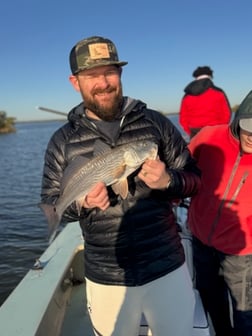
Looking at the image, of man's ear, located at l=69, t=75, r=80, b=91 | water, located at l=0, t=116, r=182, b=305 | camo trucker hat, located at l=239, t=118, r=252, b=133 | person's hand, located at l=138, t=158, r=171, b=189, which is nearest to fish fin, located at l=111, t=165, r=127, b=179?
person's hand, located at l=138, t=158, r=171, b=189

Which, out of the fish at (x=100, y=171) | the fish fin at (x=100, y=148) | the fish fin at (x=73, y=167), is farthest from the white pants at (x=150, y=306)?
the fish fin at (x=100, y=148)

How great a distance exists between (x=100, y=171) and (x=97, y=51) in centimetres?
84

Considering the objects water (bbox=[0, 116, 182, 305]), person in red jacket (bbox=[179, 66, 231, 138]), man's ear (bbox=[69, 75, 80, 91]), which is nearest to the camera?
man's ear (bbox=[69, 75, 80, 91])

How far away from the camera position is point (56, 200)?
8.54 ft

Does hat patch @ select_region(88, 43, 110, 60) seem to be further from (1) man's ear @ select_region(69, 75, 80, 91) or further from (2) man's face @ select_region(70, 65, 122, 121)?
(1) man's ear @ select_region(69, 75, 80, 91)

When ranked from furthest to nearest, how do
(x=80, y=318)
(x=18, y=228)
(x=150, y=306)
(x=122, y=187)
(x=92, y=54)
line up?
1. (x=18, y=228)
2. (x=80, y=318)
3. (x=150, y=306)
4. (x=92, y=54)
5. (x=122, y=187)

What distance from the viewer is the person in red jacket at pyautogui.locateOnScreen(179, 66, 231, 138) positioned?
18.3 feet

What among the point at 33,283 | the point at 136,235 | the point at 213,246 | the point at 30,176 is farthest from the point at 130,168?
the point at 30,176

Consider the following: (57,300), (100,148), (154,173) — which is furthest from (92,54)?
(57,300)

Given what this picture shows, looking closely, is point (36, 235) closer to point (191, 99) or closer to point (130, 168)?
point (191, 99)

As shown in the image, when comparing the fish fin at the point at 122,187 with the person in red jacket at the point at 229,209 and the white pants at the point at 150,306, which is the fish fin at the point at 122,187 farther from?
the person in red jacket at the point at 229,209

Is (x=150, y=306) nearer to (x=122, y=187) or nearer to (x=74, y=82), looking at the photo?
(x=122, y=187)

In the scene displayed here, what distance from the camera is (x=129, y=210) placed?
2.56m

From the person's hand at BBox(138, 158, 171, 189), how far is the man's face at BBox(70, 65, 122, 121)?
0.52 meters
